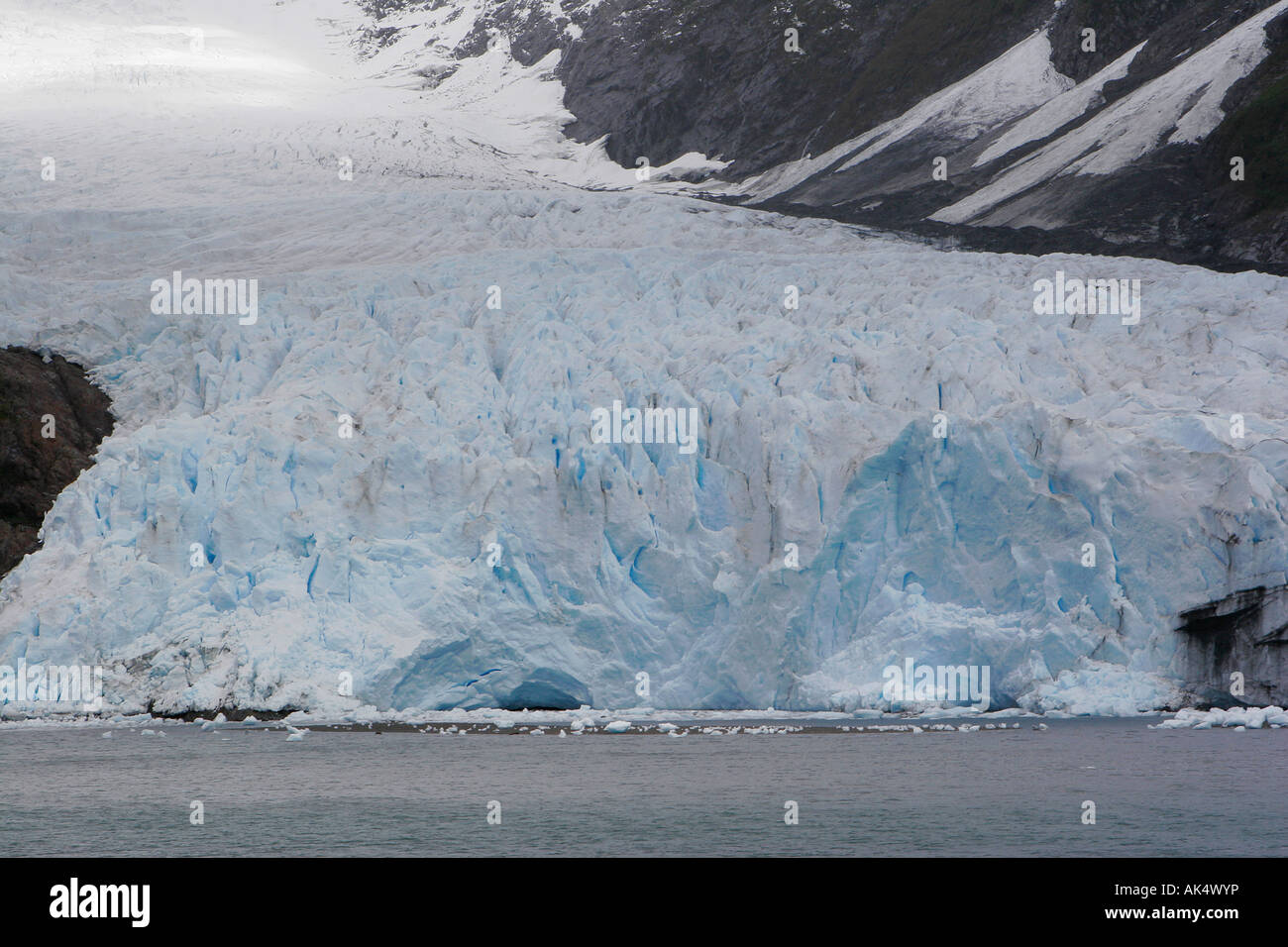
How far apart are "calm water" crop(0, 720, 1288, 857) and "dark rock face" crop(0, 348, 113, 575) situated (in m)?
3.67

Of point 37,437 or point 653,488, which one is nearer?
point 653,488

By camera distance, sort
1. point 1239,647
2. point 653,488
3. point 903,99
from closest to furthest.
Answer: point 1239,647 < point 653,488 < point 903,99

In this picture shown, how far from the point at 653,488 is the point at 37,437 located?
8.65 metres

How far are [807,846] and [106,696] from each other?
369 inches

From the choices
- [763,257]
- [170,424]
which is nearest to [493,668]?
[170,424]

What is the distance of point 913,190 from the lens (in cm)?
3031

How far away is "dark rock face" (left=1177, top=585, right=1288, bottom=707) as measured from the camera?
14609mm

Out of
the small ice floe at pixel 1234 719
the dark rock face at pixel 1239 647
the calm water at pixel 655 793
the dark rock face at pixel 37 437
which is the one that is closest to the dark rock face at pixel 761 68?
the dark rock face at pixel 37 437

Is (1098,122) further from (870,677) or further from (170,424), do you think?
(170,424)

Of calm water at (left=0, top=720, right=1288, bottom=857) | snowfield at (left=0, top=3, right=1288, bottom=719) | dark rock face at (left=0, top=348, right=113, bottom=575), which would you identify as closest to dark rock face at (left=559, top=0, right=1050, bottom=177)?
snowfield at (left=0, top=3, right=1288, bottom=719)

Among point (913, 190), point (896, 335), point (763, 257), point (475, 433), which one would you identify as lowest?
point (475, 433)

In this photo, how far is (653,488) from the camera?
1642 centimetres

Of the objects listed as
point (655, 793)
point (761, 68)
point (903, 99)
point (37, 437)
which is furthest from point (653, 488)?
point (761, 68)

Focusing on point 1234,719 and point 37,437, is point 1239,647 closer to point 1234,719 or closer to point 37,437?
point 1234,719
